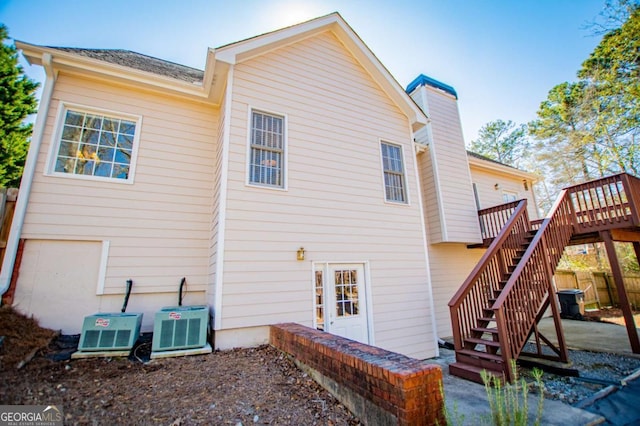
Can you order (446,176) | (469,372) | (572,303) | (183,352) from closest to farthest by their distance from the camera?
(183,352), (469,372), (446,176), (572,303)

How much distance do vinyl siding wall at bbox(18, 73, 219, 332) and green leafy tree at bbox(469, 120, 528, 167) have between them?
76.9 feet

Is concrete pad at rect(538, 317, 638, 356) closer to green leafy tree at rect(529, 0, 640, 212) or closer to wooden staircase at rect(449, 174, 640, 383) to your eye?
wooden staircase at rect(449, 174, 640, 383)

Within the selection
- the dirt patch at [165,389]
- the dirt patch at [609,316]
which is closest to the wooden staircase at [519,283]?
the dirt patch at [165,389]

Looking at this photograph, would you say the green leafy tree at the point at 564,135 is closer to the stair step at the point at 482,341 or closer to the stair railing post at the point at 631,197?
the stair railing post at the point at 631,197

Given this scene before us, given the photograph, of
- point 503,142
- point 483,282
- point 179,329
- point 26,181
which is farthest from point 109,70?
point 503,142

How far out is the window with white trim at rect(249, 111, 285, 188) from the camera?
5730 mm

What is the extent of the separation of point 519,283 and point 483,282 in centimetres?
68

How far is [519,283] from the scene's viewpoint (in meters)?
4.89

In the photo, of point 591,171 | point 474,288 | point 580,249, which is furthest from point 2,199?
point 580,249

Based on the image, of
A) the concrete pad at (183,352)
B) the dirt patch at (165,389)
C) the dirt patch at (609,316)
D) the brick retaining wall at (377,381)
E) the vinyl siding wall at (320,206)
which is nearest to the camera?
the brick retaining wall at (377,381)

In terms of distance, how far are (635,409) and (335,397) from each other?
3.92 meters

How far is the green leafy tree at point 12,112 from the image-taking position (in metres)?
9.41

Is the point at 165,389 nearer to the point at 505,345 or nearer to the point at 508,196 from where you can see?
the point at 505,345

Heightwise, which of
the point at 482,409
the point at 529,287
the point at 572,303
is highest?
the point at 529,287
